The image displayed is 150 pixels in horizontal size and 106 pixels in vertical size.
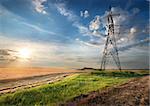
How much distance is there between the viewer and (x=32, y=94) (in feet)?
86.0

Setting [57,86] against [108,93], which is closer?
[108,93]

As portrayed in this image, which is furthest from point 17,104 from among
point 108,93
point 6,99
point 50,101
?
point 108,93

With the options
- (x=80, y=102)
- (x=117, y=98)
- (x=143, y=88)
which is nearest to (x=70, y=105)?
(x=80, y=102)

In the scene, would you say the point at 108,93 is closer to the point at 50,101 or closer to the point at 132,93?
the point at 132,93

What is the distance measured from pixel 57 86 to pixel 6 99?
22.4ft

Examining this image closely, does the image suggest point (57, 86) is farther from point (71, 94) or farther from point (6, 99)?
point (6, 99)

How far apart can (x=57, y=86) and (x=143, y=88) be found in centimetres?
1068

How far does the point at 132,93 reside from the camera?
860 inches

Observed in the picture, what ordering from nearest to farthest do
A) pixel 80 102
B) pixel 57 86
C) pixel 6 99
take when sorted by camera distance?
1. pixel 80 102
2. pixel 6 99
3. pixel 57 86

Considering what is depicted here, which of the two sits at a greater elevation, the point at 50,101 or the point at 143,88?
the point at 143,88

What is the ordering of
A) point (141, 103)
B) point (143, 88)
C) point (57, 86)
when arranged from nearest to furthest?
point (141, 103)
point (143, 88)
point (57, 86)

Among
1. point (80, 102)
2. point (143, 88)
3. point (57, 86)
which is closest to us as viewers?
point (80, 102)

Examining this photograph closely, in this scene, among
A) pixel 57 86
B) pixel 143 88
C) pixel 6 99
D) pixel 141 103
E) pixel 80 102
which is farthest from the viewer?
pixel 57 86

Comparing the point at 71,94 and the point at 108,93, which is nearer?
the point at 108,93
